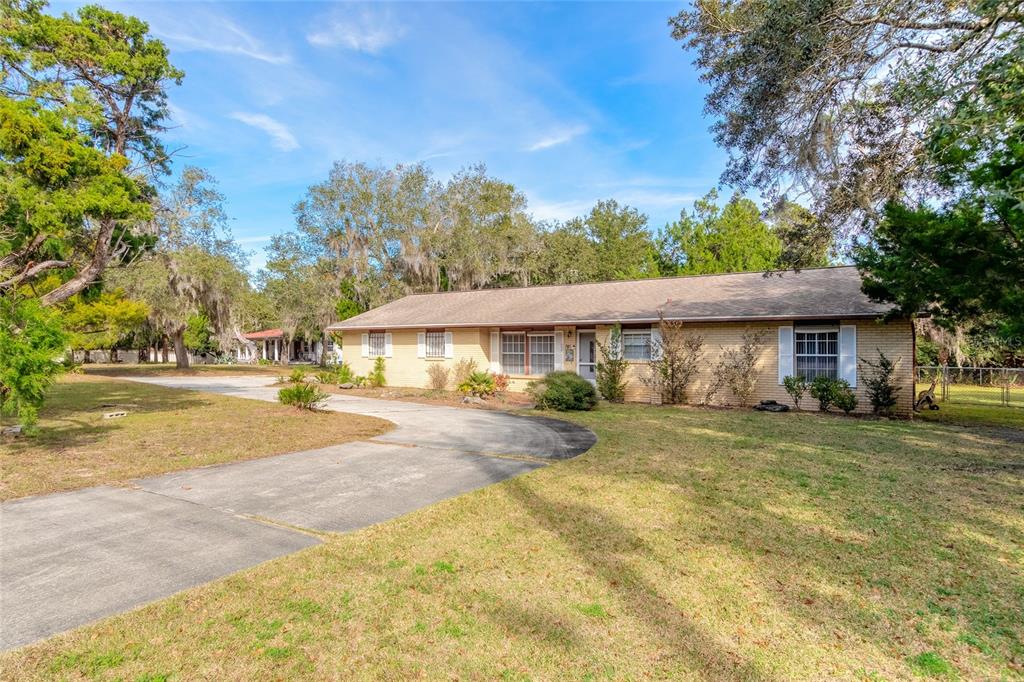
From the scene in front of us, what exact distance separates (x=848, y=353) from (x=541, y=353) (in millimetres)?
9197

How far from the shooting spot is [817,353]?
13.9 metres

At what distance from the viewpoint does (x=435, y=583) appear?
12.6ft

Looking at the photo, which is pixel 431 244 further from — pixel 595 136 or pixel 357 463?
pixel 357 463

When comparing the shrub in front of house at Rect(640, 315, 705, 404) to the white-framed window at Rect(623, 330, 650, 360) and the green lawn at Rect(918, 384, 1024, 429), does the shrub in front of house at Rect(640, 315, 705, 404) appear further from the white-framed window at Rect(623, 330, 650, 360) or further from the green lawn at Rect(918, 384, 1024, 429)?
the green lawn at Rect(918, 384, 1024, 429)

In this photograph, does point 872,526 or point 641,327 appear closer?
point 872,526

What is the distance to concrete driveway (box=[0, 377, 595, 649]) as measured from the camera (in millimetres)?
3598

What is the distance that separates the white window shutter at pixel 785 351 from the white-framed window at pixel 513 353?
8.29 m

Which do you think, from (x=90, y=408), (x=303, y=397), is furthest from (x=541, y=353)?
(x=90, y=408)

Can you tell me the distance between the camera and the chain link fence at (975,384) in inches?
718

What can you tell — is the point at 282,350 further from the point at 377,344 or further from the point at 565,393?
the point at 565,393

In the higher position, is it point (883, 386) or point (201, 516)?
point (883, 386)

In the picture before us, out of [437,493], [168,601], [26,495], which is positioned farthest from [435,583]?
[26,495]

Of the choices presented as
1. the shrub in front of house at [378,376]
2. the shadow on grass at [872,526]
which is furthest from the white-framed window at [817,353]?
the shrub in front of house at [378,376]

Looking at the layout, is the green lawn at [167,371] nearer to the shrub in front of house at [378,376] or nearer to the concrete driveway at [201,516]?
the shrub in front of house at [378,376]
